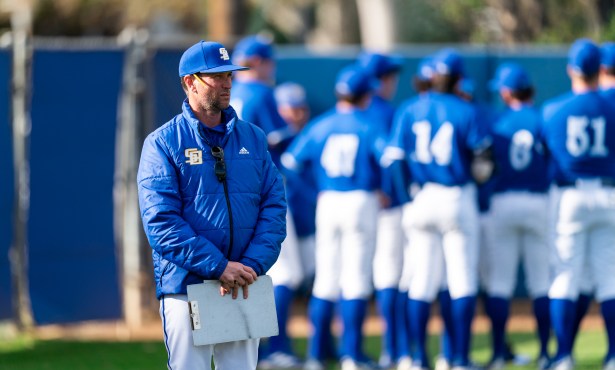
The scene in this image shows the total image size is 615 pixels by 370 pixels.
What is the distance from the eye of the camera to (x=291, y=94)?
11648mm

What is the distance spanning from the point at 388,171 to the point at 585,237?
57.8 inches

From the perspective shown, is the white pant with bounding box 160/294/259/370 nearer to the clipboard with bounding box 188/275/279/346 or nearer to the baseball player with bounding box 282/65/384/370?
the clipboard with bounding box 188/275/279/346

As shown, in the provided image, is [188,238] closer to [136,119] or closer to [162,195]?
[162,195]

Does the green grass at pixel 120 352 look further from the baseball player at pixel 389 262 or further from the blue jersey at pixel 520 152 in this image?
the blue jersey at pixel 520 152

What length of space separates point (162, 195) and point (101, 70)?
6074 mm

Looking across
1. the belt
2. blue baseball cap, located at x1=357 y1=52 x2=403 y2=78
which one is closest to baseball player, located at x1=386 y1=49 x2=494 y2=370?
the belt

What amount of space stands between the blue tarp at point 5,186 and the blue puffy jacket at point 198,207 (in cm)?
543

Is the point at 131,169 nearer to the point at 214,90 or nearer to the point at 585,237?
the point at 585,237

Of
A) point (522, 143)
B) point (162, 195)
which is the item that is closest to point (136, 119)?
point (522, 143)

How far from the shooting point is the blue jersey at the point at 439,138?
29.0ft

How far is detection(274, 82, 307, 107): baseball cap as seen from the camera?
11508mm

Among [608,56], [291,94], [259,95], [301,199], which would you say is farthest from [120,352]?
[608,56]

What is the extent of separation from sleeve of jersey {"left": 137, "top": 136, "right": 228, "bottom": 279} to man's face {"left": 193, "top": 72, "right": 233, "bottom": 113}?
0.29 metres

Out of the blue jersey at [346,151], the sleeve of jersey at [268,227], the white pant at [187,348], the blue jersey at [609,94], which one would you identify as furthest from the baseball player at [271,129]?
the white pant at [187,348]
